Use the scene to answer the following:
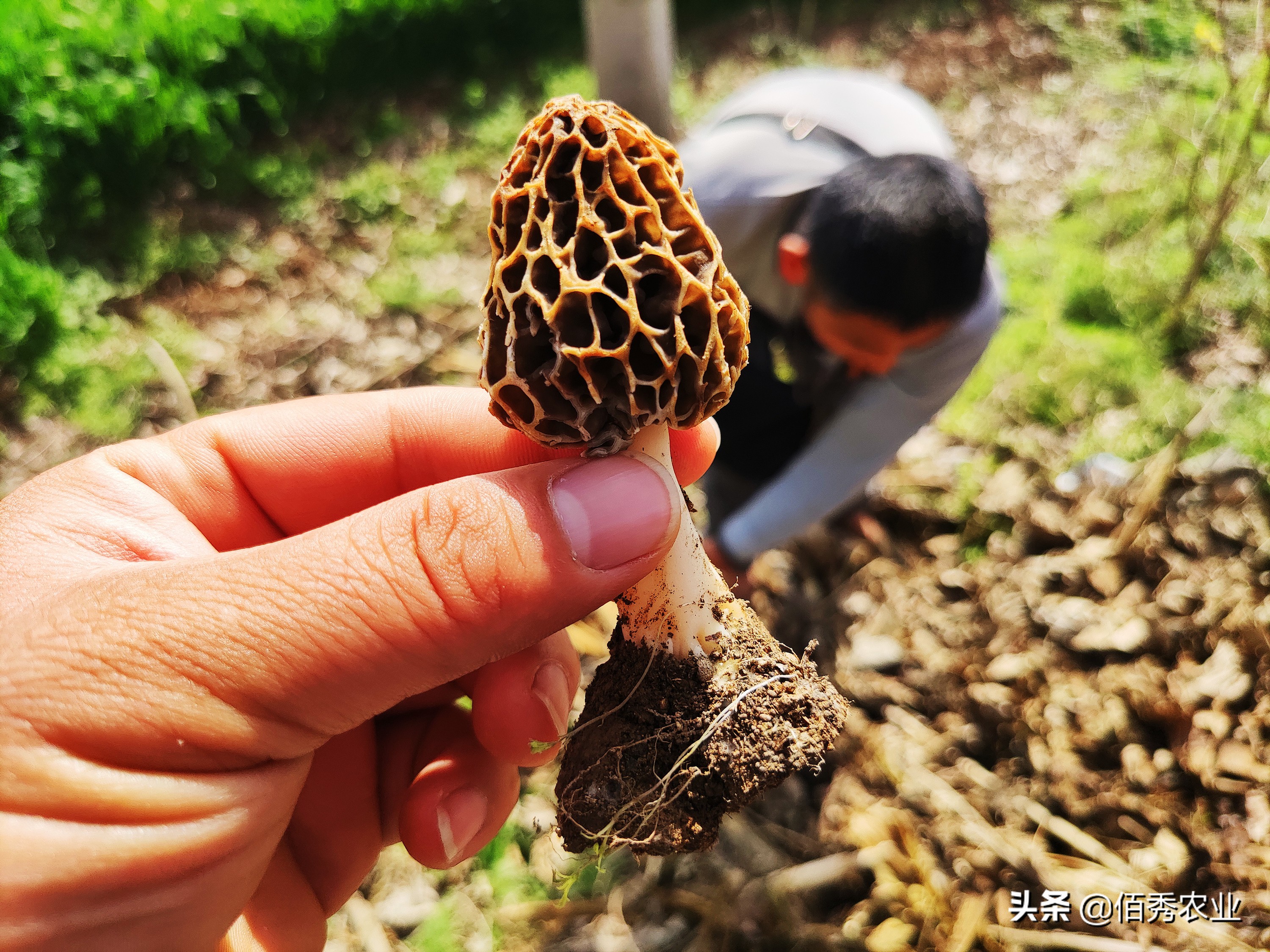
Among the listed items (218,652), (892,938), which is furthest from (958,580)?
(218,652)

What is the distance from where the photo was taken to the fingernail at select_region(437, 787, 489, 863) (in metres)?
2.34

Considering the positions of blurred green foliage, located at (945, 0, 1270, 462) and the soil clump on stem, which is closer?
the soil clump on stem

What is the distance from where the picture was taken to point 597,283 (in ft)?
5.45

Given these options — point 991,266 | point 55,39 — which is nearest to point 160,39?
point 55,39

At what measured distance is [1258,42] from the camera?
3.96 meters

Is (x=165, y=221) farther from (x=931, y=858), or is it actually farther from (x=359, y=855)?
(x=931, y=858)

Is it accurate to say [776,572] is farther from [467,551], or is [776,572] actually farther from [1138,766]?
[467,551]

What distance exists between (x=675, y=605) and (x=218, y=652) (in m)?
1.04

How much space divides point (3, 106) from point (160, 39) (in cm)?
137

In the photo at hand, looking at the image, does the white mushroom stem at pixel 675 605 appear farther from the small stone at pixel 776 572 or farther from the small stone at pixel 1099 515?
the small stone at pixel 1099 515

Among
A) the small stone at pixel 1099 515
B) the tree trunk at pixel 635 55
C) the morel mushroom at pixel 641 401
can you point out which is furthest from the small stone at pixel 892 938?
the tree trunk at pixel 635 55

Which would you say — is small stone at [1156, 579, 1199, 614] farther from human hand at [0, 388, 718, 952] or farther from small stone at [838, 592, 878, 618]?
human hand at [0, 388, 718, 952]

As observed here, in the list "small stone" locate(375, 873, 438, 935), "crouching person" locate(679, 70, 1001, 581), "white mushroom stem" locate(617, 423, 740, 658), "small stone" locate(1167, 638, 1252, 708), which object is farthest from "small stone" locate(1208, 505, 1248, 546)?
"small stone" locate(375, 873, 438, 935)

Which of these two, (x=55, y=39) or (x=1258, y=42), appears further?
(x=55, y=39)
